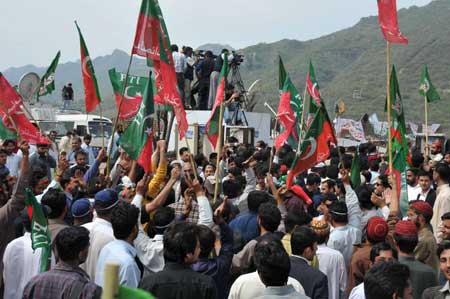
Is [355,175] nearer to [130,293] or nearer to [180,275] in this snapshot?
[180,275]

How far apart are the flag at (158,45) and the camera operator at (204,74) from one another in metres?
9.90

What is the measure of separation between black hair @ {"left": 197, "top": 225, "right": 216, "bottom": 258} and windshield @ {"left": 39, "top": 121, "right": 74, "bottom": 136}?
19.1 metres

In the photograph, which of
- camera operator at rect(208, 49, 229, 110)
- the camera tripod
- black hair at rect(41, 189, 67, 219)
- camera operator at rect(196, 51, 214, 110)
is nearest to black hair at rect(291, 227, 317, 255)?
black hair at rect(41, 189, 67, 219)

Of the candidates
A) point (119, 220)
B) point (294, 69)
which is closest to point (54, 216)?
point (119, 220)

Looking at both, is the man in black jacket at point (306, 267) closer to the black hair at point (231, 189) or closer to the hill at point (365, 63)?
the black hair at point (231, 189)

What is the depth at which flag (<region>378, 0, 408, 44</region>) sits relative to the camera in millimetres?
10508

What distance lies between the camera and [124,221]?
5.54 meters

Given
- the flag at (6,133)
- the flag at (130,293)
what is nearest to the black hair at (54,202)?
the flag at (130,293)

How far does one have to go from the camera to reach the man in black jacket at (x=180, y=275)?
191 inches

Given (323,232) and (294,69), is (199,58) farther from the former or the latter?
(294,69)

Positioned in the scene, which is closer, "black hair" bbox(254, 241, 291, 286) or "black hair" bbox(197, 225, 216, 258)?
"black hair" bbox(254, 241, 291, 286)

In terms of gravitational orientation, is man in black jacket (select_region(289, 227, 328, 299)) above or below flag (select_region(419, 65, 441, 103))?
below

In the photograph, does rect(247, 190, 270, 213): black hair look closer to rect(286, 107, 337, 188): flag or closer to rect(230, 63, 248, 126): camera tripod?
rect(286, 107, 337, 188): flag

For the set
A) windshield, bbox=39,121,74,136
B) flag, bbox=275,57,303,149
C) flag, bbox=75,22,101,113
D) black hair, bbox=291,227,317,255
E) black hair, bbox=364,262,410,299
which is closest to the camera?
black hair, bbox=364,262,410,299
